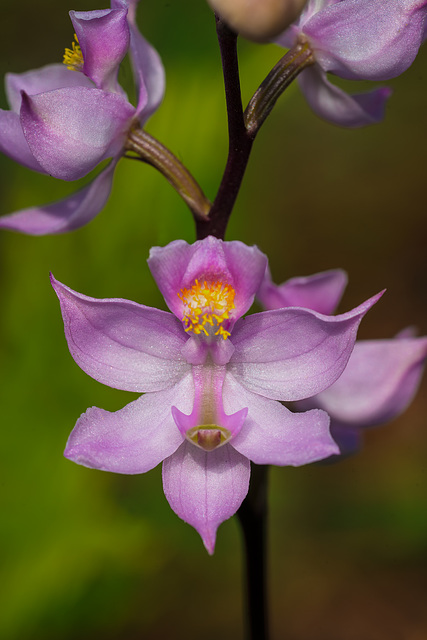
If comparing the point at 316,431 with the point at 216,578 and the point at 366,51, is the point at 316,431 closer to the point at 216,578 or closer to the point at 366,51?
the point at 366,51

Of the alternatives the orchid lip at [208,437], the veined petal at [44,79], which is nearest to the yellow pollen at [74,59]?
the veined petal at [44,79]

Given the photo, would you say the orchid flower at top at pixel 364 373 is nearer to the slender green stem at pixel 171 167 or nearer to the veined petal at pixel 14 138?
the slender green stem at pixel 171 167

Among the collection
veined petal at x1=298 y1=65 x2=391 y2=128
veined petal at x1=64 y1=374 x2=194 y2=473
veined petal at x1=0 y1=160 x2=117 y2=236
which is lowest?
veined petal at x1=64 y1=374 x2=194 y2=473

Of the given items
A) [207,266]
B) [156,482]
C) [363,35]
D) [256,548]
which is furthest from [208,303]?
[156,482]

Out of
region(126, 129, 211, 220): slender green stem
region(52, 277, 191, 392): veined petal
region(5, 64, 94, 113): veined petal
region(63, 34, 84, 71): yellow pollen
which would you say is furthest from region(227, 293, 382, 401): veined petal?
region(5, 64, 94, 113): veined petal

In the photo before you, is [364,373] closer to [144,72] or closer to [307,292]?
[307,292]

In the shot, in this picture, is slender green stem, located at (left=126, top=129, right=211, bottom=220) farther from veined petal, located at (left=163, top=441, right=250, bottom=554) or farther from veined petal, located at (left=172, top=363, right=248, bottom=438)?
veined petal, located at (left=163, top=441, right=250, bottom=554)
